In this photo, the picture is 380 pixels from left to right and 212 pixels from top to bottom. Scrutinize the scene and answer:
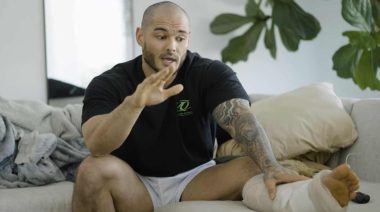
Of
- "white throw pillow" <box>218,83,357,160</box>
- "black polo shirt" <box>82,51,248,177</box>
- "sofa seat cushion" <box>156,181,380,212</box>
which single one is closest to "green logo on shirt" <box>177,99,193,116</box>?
"black polo shirt" <box>82,51,248,177</box>

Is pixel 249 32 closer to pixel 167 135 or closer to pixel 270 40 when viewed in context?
pixel 270 40

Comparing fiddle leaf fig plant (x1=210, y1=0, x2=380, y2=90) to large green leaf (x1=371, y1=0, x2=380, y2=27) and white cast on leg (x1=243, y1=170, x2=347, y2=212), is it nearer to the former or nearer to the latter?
large green leaf (x1=371, y1=0, x2=380, y2=27)

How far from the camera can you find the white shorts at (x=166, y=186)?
1561 mm

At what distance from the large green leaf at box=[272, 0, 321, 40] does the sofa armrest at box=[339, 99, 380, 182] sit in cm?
63

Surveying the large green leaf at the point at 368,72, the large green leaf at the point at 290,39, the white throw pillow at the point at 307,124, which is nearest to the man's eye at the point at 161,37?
the white throw pillow at the point at 307,124

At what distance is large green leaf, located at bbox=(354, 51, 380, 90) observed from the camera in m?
2.10

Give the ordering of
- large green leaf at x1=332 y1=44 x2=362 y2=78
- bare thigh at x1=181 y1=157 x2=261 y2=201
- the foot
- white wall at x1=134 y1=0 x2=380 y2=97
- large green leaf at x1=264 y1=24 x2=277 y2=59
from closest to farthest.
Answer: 1. the foot
2. bare thigh at x1=181 y1=157 x2=261 y2=201
3. large green leaf at x1=332 y1=44 x2=362 y2=78
4. large green leaf at x1=264 y1=24 x2=277 y2=59
5. white wall at x1=134 y1=0 x2=380 y2=97

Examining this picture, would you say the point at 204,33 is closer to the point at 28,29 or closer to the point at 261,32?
the point at 261,32

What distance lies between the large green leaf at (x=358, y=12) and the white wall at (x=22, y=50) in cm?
143

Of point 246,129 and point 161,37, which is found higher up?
point 161,37

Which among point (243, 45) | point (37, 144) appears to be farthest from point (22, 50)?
point (243, 45)

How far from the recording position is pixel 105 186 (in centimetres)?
141

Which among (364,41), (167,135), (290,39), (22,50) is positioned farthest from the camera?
(290,39)

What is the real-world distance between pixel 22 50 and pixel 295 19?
135 centimetres
